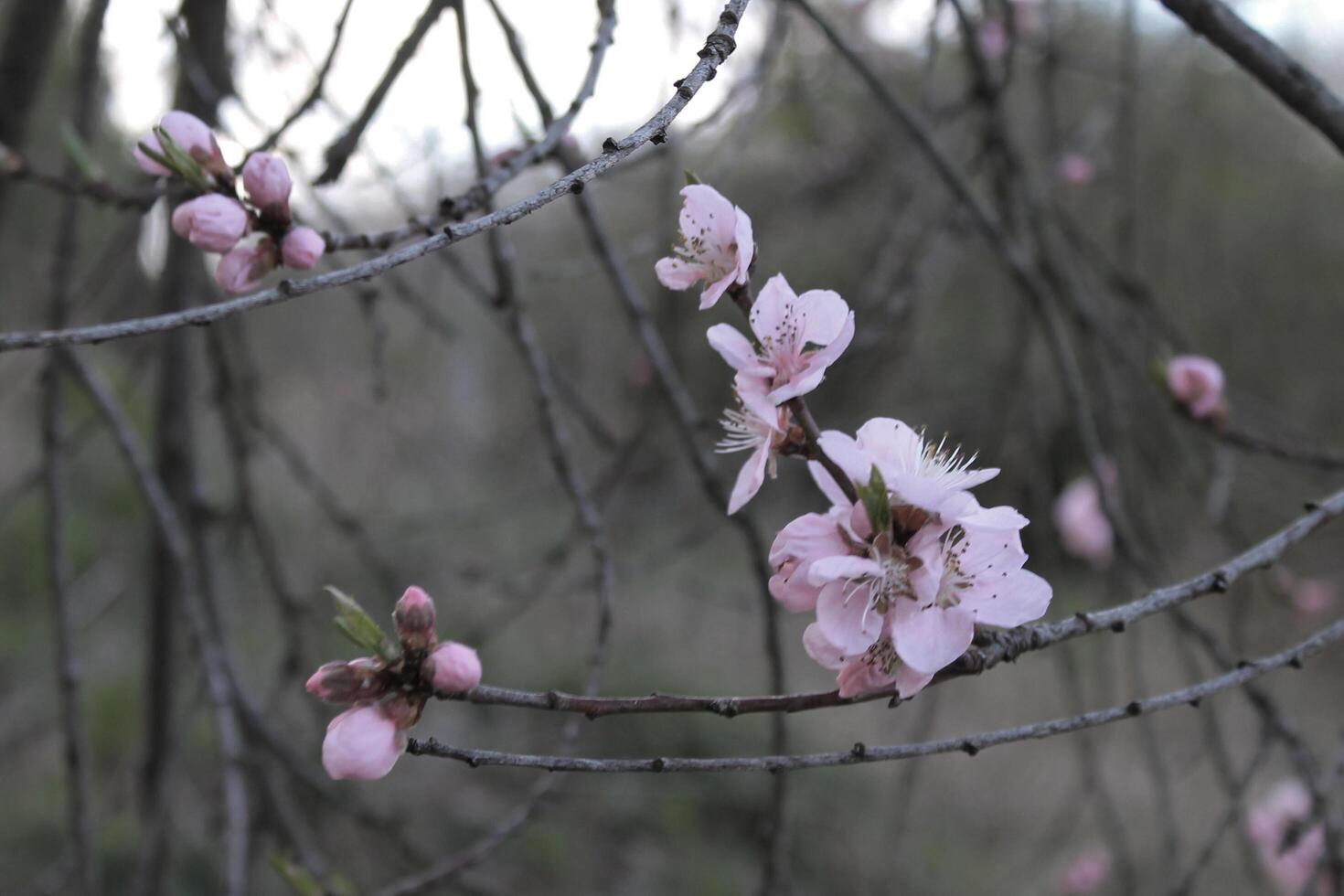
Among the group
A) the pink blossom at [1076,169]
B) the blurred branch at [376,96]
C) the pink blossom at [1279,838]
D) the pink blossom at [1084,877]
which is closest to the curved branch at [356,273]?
the blurred branch at [376,96]

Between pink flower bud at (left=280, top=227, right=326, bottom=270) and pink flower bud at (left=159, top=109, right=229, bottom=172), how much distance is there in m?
0.08

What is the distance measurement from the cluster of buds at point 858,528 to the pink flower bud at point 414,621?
178mm

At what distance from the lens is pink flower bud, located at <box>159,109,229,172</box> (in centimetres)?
68

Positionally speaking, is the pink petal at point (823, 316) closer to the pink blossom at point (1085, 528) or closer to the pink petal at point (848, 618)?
the pink petal at point (848, 618)

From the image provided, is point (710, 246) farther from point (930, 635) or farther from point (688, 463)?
point (688, 463)

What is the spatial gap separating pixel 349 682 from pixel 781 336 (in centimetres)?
30

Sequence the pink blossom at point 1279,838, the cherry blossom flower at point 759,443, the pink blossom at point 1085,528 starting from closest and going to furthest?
the cherry blossom flower at point 759,443, the pink blossom at point 1279,838, the pink blossom at point 1085,528

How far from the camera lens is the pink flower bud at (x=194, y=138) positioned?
68cm

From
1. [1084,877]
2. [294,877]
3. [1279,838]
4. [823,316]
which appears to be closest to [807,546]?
[823,316]

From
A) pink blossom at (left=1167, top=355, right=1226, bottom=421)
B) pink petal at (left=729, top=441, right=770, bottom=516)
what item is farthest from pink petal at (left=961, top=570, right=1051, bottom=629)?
pink blossom at (left=1167, top=355, right=1226, bottom=421)

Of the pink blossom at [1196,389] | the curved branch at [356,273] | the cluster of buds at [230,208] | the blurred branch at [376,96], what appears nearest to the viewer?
the curved branch at [356,273]

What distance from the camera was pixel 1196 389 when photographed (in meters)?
1.14

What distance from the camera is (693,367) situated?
6059 millimetres

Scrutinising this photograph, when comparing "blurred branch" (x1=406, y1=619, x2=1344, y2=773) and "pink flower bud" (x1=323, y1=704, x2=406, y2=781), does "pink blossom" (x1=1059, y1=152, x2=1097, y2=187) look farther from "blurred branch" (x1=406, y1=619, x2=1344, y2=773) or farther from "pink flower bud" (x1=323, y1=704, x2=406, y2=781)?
"pink flower bud" (x1=323, y1=704, x2=406, y2=781)
